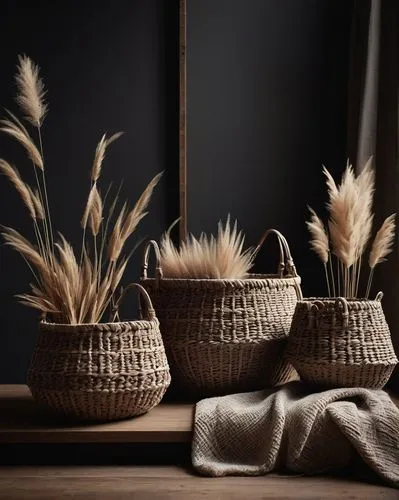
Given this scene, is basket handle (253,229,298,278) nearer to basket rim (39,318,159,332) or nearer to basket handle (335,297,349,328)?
basket handle (335,297,349,328)

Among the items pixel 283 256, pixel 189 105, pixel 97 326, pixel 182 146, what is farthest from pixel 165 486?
pixel 189 105

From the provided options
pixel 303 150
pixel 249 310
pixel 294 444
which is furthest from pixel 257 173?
pixel 294 444

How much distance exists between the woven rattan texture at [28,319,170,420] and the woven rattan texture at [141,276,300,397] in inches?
8.1

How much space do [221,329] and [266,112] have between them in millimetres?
1024

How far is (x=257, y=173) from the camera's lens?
270 centimetres

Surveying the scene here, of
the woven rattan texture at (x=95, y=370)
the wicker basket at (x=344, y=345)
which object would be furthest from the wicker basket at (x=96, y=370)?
the wicker basket at (x=344, y=345)

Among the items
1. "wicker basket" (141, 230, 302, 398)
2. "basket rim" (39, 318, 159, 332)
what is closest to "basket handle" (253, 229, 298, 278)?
"wicker basket" (141, 230, 302, 398)

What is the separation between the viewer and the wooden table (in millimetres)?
1573

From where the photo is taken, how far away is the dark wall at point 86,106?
105 inches

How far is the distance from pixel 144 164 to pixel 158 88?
11.2 inches

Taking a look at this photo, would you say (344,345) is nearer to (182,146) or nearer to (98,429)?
(98,429)

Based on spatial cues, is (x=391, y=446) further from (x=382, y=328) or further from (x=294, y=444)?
(x=382, y=328)

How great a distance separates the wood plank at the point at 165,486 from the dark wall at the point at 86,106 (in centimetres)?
102

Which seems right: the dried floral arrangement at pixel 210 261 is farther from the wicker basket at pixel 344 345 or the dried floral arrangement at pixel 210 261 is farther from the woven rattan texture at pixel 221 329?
the wicker basket at pixel 344 345
